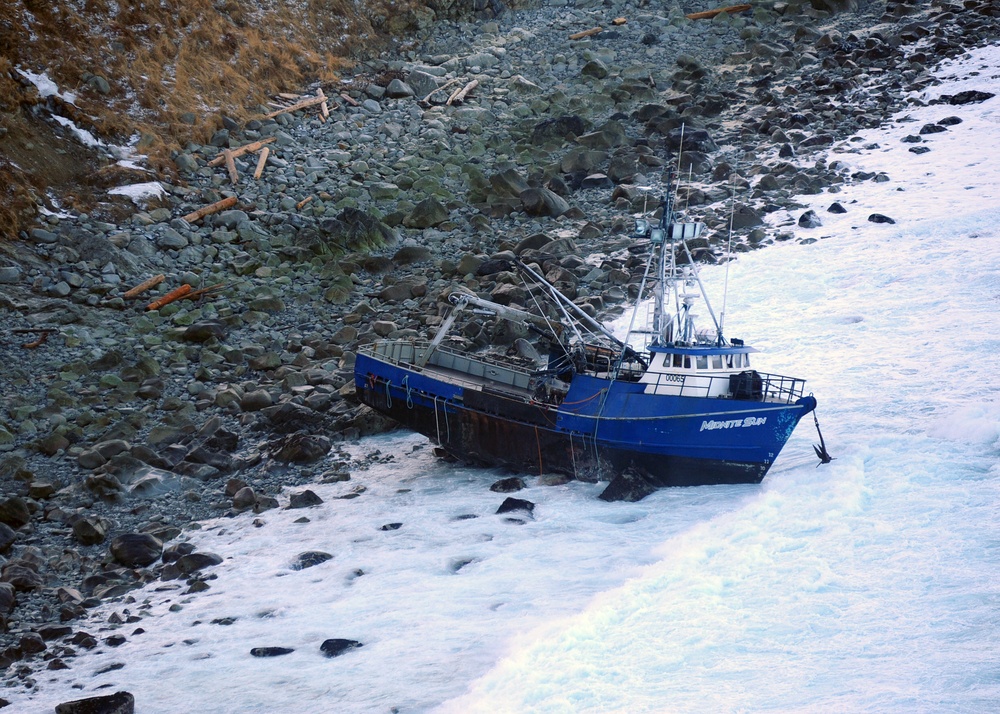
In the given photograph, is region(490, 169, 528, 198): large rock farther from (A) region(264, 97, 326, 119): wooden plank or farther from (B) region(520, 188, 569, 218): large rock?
(A) region(264, 97, 326, 119): wooden plank

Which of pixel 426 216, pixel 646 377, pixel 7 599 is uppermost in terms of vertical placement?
pixel 426 216

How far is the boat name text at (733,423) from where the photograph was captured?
1788 centimetres

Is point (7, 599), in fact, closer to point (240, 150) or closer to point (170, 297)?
point (170, 297)

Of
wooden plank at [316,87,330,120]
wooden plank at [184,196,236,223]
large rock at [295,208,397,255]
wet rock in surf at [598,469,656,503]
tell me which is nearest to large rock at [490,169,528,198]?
large rock at [295,208,397,255]

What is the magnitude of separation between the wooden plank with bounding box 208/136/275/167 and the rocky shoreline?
314 millimetres

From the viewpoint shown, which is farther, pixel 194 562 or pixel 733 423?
pixel 733 423

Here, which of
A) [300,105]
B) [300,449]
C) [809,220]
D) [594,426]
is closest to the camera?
[594,426]

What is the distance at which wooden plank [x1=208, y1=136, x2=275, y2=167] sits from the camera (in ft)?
109

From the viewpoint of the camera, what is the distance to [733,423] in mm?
18000

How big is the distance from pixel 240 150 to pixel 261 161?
0.92 m

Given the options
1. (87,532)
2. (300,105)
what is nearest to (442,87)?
(300,105)

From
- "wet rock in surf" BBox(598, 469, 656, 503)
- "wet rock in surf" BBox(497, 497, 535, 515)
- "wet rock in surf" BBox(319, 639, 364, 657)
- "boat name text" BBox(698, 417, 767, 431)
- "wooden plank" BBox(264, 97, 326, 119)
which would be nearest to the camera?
"wet rock in surf" BBox(319, 639, 364, 657)

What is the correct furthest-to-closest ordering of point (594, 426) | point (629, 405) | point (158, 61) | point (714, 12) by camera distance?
point (714, 12), point (158, 61), point (594, 426), point (629, 405)

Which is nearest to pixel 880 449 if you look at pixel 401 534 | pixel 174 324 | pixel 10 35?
pixel 401 534
